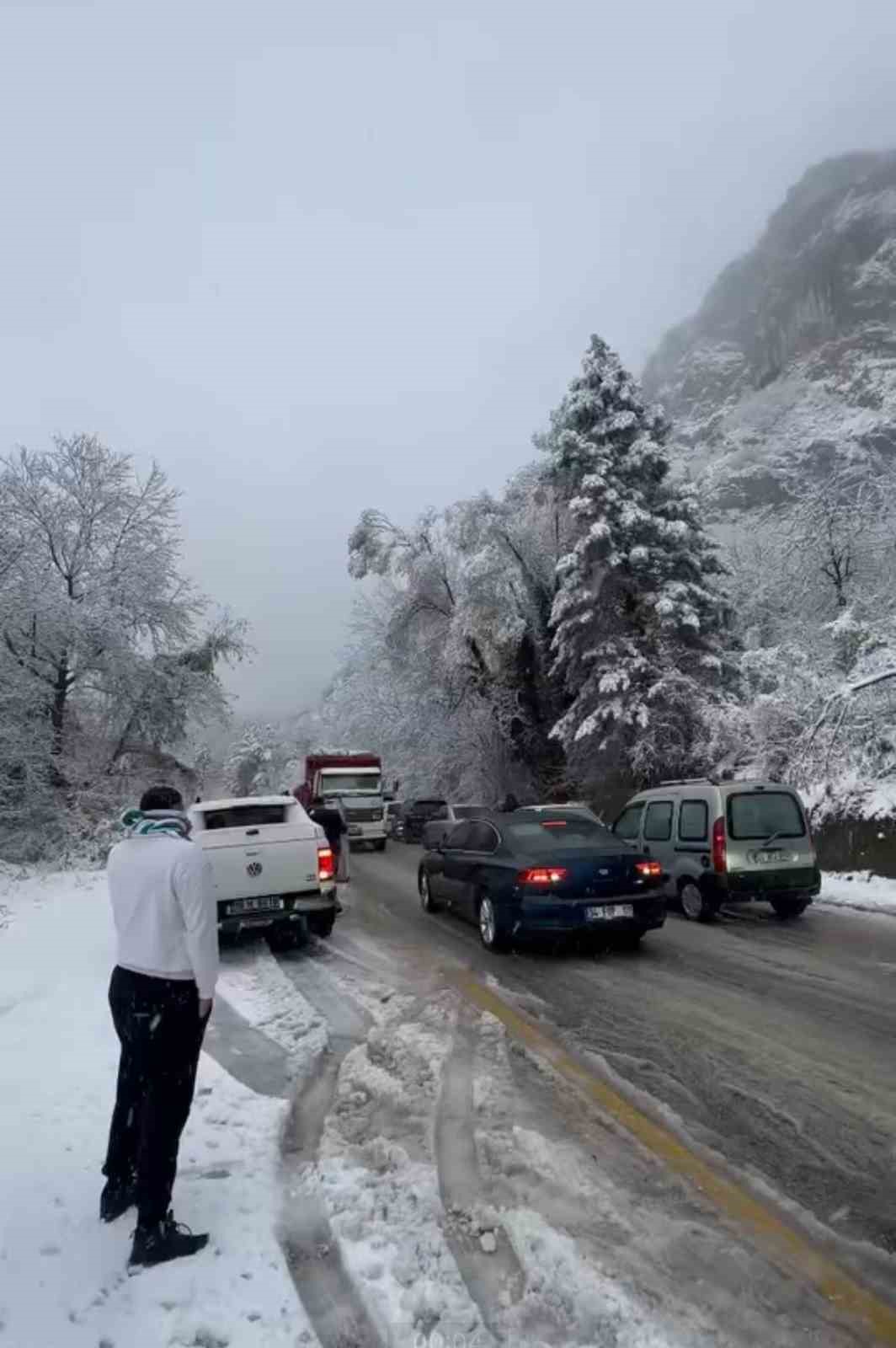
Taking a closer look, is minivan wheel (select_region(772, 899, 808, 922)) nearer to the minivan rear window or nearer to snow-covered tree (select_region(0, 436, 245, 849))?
the minivan rear window

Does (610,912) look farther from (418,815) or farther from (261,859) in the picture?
Answer: (418,815)

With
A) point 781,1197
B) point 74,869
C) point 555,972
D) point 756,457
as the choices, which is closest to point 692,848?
point 555,972

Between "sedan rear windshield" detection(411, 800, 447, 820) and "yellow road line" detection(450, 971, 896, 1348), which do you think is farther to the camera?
"sedan rear windshield" detection(411, 800, 447, 820)

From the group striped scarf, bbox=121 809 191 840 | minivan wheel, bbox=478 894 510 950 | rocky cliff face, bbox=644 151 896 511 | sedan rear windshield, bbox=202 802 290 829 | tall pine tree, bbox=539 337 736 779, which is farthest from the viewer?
rocky cliff face, bbox=644 151 896 511

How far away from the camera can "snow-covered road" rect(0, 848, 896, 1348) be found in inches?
120

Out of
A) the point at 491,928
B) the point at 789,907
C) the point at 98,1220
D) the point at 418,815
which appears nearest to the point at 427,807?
the point at 418,815

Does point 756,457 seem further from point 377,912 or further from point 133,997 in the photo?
point 133,997

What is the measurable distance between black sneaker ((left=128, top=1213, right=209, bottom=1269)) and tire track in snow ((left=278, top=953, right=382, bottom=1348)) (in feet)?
1.19

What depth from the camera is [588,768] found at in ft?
87.4

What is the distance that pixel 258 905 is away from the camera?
977cm

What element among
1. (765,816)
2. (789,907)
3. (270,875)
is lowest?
(789,907)

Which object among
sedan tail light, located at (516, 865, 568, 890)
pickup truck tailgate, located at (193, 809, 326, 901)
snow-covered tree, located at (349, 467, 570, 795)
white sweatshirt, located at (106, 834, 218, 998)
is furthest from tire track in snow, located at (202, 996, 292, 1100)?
snow-covered tree, located at (349, 467, 570, 795)

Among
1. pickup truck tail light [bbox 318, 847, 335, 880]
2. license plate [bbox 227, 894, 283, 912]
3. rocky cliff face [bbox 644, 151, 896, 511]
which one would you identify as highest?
rocky cliff face [bbox 644, 151, 896, 511]

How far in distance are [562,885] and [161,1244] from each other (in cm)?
607
